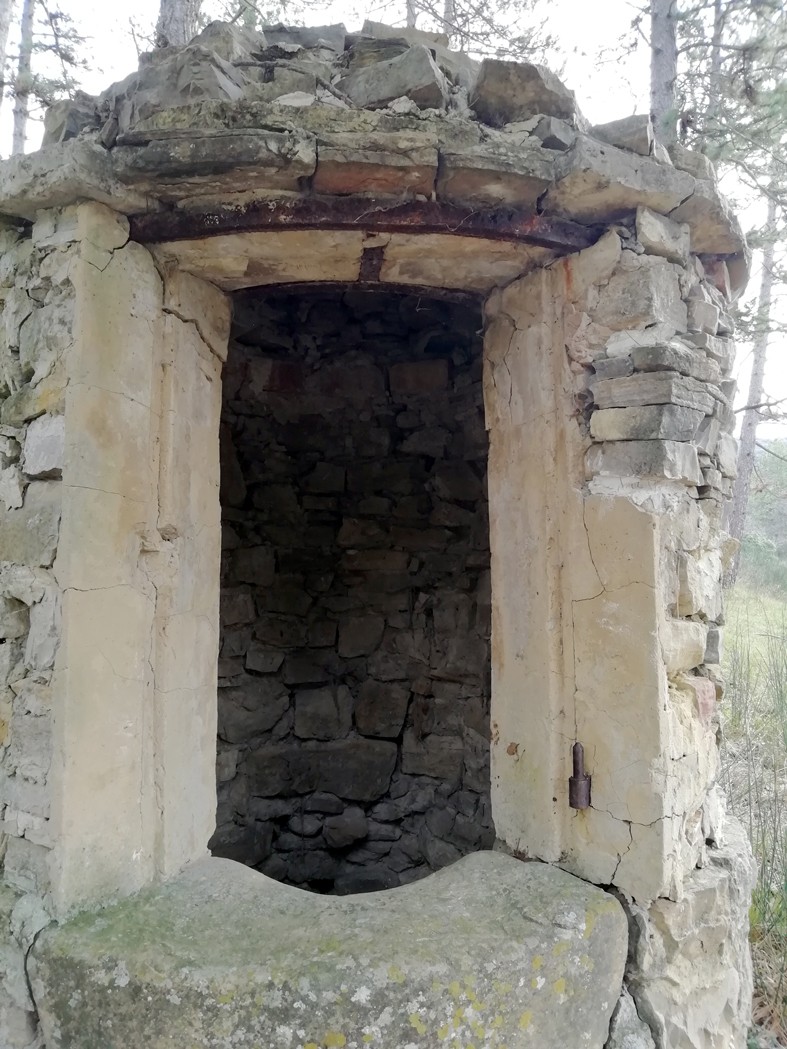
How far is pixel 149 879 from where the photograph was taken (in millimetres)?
1688

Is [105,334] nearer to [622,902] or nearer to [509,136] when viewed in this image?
[509,136]

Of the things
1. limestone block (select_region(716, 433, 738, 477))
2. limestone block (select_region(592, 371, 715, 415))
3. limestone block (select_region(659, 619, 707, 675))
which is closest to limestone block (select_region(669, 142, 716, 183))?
limestone block (select_region(592, 371, 715, 415))

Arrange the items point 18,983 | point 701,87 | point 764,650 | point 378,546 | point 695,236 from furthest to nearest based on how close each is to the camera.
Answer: point 764,650, point 701,87, point 378,546, point 695,236, point 18,983

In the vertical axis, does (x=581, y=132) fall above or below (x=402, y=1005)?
above

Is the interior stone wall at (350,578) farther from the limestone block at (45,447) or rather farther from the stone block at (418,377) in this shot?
the limestone block at (45,447)

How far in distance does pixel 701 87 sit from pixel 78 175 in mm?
5015

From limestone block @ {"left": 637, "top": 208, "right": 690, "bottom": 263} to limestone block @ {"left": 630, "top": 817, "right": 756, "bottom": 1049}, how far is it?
1.64 meters

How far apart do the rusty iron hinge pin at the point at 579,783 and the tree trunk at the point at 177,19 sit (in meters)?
4.28

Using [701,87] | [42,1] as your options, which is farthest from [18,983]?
[42,1]

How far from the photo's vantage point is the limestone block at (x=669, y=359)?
171cm

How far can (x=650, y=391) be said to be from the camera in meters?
1.72

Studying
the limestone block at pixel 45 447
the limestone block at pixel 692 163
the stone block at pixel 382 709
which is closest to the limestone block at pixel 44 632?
the limestone block at pixel 45 447

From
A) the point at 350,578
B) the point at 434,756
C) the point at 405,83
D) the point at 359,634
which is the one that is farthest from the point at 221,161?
the point at 434,756

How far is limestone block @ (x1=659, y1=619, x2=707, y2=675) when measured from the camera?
1728 millimetres
